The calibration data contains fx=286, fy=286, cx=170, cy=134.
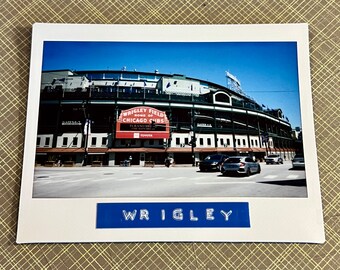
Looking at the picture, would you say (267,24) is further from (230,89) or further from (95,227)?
(95,227)

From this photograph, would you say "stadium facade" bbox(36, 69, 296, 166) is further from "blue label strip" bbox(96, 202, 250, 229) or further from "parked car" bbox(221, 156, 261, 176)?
"blue label strip" bbox(96, 202, 250, 229)

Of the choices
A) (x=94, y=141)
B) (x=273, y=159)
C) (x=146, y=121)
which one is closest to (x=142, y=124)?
(x=146, y=121)

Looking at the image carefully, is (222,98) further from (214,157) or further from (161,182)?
(161,182)

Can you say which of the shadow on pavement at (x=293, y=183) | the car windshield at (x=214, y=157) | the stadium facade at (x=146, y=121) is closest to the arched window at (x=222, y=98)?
the stadium facade at (x=146, y=121)

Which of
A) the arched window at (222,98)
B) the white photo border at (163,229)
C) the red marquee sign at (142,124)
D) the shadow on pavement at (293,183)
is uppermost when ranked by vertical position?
the arched window at (222,98)

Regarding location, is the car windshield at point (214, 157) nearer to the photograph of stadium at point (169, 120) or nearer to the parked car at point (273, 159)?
the photograph of stadium at point (169, 120)
